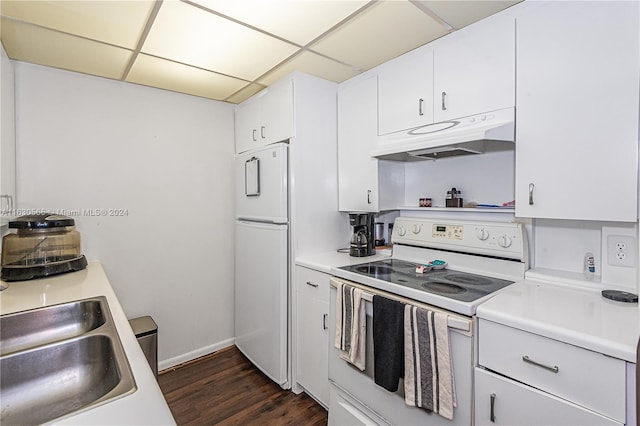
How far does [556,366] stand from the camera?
3.46 ft

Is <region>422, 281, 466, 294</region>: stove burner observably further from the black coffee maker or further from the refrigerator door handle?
the refrigerator door handle

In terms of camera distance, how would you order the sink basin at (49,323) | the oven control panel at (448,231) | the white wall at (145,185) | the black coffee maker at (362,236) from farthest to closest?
1. the black coffee maker at (362,236)
2. the white wall at (145,185)
3. the oven control panel at (448,231)
4. the sink basin at (49,323)

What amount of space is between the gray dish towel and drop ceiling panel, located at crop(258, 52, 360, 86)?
1486 millimetres

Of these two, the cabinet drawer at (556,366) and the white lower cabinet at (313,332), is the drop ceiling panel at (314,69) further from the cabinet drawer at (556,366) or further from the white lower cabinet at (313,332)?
the cabinet drawer at (556,366)

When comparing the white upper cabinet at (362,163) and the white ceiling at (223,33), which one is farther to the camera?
the white upper cabinet at (362,163)

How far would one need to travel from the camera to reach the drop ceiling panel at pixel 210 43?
5.04 feet

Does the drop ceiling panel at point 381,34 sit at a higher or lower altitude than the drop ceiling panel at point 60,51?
higher

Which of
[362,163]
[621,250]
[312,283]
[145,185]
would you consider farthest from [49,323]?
[621,250]

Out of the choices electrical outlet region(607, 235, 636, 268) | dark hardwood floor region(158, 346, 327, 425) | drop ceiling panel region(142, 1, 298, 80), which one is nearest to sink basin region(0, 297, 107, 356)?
dark hardwood floor region(158, 346, 327, 425)

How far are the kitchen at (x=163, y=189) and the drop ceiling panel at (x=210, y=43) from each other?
2.33 ft

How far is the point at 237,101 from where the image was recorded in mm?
2840

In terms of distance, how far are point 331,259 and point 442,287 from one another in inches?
32.1

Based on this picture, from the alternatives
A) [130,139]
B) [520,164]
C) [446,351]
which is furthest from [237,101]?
[446,351]

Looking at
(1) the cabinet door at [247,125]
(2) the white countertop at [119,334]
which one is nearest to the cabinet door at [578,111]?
(2) the white countertop at [119,334]
